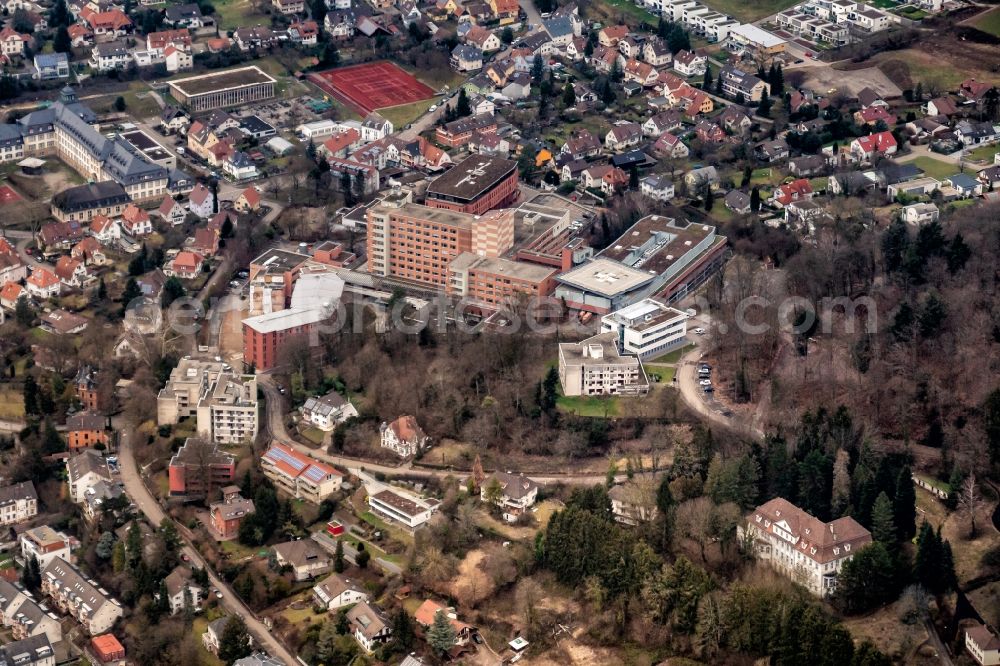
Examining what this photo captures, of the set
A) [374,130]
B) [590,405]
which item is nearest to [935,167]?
[590,405]

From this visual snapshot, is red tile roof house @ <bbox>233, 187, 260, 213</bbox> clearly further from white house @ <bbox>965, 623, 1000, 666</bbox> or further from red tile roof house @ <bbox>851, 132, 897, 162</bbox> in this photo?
white house @ <bbox>965, 623, 1000, 666</bbox>

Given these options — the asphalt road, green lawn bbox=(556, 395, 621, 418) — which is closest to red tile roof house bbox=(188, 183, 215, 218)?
the asphalt road

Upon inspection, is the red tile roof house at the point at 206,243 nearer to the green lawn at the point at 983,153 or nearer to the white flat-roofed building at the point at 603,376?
the white flat-roofed building at the point at 603,376

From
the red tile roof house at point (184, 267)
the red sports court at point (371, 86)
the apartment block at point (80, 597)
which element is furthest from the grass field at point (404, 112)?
the apartment block at point (80, 597)

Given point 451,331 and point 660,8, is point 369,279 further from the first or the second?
point 660,8

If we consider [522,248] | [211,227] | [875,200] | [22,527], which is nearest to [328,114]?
[211,227]
